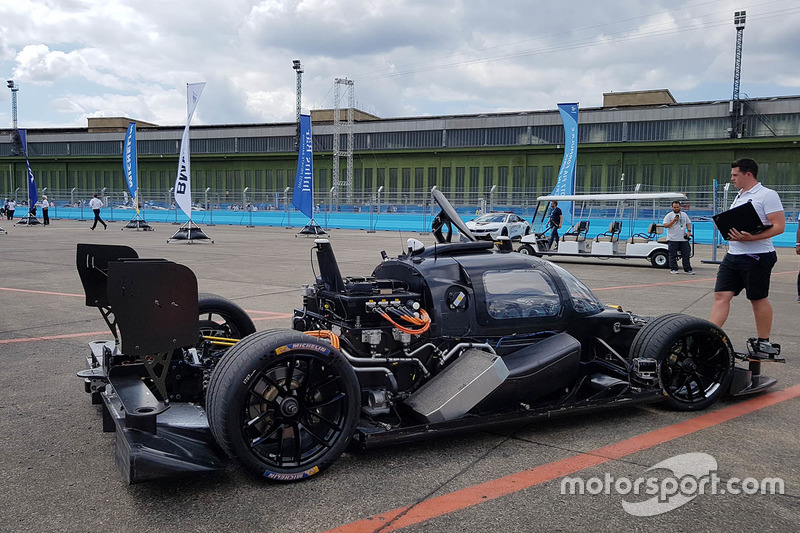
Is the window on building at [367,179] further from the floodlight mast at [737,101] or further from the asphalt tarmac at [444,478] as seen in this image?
the asphalt tarmac at [444,478]

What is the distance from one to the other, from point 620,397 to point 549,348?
0.60m

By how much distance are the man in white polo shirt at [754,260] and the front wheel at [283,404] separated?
3932 millimetres

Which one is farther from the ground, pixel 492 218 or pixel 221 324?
pixel 492 218

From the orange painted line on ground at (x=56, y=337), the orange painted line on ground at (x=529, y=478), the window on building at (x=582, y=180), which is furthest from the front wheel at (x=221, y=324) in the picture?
the window on building at (x=582, y=180)

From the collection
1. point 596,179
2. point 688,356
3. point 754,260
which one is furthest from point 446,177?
point 688,356

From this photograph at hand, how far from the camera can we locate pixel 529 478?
3576mm

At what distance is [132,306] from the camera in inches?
133

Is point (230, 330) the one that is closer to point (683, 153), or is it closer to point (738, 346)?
point (738, 346)

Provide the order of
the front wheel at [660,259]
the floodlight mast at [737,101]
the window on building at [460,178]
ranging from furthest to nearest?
the window on building at [460,178] < the floodlight mast at [737,101] < the front wheel at [660,259]

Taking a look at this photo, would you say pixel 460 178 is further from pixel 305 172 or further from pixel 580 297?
pixel 580 297

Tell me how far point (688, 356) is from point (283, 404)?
313 centimetres

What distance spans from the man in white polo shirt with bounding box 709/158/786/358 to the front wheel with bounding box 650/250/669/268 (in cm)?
1065

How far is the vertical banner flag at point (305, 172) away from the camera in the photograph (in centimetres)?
2461

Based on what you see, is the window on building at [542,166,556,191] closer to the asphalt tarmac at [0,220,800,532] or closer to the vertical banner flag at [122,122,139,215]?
the vertical banner flag at [122,122,139,215]
